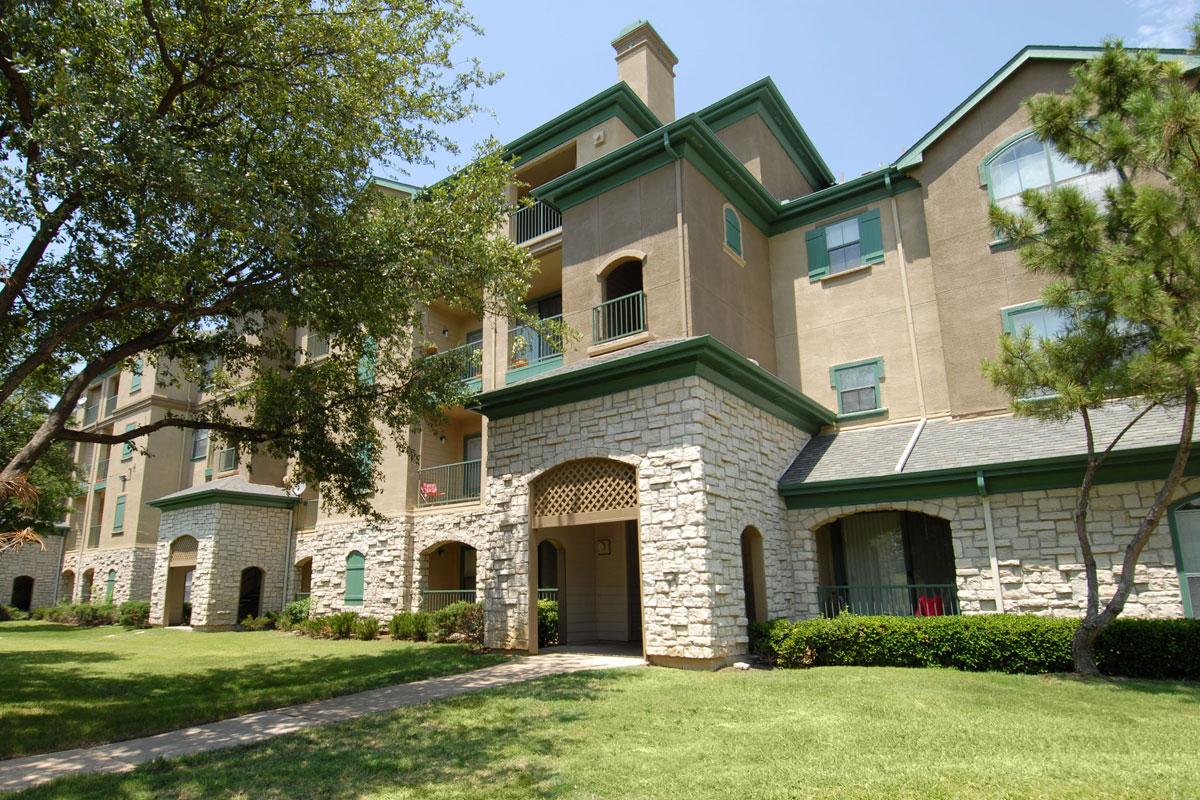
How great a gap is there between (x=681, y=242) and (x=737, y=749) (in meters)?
10.1

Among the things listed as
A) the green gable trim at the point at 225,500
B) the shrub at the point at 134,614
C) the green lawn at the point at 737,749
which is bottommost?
the green lawn at the point at 737,749

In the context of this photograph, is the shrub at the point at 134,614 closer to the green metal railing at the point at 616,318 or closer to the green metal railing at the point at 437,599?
the green metal railing at the point at 437,599

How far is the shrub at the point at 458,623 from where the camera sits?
16484mm

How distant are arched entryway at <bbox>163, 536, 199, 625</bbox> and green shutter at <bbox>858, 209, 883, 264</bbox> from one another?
23.4 m

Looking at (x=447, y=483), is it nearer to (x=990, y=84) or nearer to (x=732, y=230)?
(x=732, y=230)

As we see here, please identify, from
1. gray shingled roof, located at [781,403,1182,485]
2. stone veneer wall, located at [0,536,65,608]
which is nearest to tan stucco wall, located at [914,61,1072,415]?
gray shingled roof, located at [781,403,1182,485]

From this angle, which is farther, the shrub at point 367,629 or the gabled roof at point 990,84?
the shrub at point 367,629

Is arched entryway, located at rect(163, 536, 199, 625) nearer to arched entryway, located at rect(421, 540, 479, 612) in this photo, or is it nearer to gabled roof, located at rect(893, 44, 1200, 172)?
arched entryway, located at rect(421, 540, 479, 612)

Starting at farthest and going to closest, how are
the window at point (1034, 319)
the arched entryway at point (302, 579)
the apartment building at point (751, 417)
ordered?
1. the arched entryway at point (302, 579)
2. the window at point (1034, 319)
3. the apartment building at point (751, 417)

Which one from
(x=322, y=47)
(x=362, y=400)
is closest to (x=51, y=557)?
(x=362, y=400)

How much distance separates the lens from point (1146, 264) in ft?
28.7

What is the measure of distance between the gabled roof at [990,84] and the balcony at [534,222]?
8611 mm

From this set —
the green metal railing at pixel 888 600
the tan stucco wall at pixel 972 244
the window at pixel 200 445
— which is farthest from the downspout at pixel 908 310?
the window at pixel 200 445

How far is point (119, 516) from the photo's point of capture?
31.5 m
